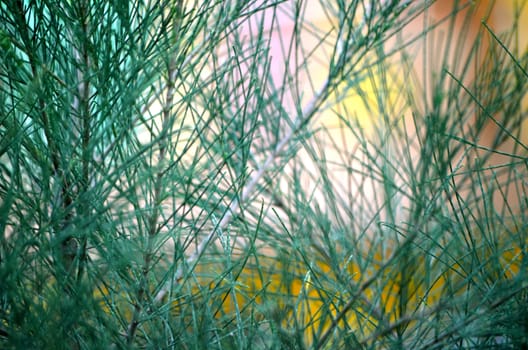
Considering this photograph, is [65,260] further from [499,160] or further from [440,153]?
[499,160]

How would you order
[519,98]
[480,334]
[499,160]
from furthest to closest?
1. [499,160]
2. [519,98]
3. [480,334]

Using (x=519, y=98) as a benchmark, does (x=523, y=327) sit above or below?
below

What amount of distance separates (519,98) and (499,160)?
1.08 metres

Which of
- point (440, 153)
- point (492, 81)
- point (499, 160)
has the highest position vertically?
point (499, 160)

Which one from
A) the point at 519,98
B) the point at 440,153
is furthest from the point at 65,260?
the point at 519,98

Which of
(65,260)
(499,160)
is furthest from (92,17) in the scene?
(499,160)

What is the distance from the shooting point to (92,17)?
51 cm

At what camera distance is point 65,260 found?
53cm

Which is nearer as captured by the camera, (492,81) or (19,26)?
(19,26)

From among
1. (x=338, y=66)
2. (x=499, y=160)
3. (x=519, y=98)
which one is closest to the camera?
(x=519, y=98)

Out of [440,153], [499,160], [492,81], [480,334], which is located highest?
[499,160]

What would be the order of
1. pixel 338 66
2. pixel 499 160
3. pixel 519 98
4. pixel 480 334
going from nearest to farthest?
pixel 480 334, pixel 519 98, pixel 338 66, pixel 499 160

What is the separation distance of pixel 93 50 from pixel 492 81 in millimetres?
411

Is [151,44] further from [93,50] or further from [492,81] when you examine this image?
[492,81]
